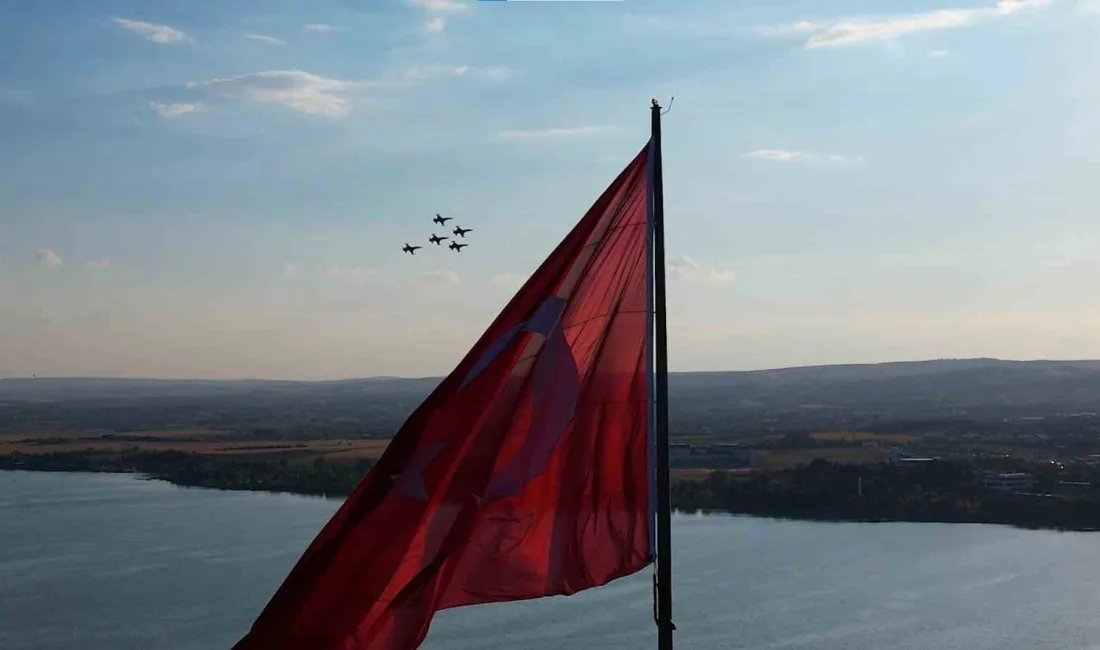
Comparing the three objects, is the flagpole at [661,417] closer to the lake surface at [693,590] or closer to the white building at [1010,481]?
the lake surface at [693,590]

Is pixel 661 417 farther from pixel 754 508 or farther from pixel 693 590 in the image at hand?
pixel 754 508

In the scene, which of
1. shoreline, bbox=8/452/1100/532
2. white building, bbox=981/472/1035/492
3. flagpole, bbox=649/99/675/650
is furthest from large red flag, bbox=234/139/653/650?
white building, bbox=981/472/1035/492

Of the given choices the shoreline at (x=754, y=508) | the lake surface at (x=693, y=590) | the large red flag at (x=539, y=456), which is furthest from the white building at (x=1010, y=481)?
the large red flag at (x=539, y=456)

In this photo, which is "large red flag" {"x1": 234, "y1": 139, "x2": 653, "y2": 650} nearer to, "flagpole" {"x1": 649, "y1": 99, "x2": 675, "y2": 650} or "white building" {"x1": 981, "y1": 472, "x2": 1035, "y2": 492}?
"flagpole" {"x1": 649, "y1": 99, "x2": 675, "y2": 650}

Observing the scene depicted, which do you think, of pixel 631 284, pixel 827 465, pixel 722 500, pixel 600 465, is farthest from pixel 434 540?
pixel 827 465

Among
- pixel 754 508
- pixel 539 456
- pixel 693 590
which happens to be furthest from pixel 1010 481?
pixel 539 456

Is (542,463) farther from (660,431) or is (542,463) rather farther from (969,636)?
(969,636)
